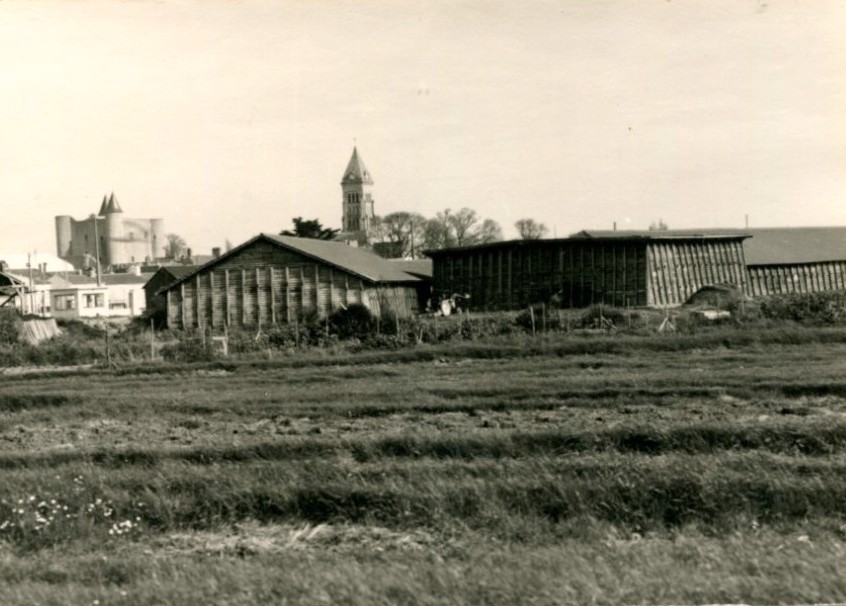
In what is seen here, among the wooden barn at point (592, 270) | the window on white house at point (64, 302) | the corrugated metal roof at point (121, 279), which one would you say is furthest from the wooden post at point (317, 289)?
the corrugated metal roof at point (121, 279)

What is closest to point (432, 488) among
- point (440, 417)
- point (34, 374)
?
point (440, 417)

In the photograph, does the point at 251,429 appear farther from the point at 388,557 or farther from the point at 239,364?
the point at 239,364

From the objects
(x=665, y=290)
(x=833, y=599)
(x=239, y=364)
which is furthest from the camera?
(x=665, y=290)

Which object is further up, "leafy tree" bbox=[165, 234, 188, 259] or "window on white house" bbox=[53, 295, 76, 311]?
"leafy tree" bbox=[165, 234, 188, 259]

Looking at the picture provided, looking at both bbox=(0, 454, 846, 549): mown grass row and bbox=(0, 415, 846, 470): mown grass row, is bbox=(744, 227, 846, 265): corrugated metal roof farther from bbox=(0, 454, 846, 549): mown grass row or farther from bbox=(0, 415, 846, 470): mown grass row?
bbox=(0, 454, 846, 549): mown grass row

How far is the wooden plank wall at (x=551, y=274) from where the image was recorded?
151 feet

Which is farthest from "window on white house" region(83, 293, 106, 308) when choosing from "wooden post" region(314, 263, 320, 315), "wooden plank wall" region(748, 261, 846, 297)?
"wooden plank wall" region(748, 261, 846, 297)

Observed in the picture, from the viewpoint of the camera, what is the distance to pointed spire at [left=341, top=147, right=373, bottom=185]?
176m

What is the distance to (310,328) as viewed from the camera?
3575 centimetres

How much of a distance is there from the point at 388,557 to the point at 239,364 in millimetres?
20529

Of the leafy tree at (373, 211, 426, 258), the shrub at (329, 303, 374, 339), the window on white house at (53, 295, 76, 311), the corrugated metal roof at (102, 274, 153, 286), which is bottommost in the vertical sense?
the shrub at (329, 303, 374, 339)

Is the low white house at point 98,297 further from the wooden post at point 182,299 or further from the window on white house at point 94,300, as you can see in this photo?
the wooden post at point 182,299

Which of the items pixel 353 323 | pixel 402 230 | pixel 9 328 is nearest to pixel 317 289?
pixel 353 323

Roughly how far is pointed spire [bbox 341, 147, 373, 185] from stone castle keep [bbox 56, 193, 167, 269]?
3820 centimetres
